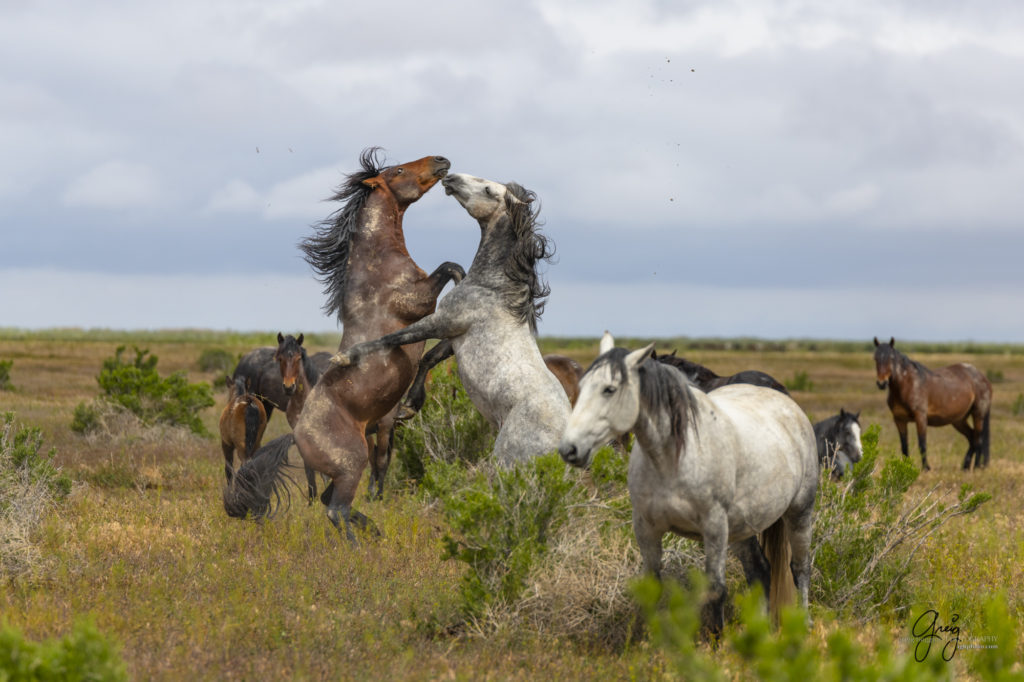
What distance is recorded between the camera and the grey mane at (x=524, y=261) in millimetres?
6930

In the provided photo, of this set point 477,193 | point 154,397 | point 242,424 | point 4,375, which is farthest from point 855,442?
point 4,375

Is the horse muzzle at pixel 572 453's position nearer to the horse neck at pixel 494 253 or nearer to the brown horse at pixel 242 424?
the horse neck at pixel 494 253

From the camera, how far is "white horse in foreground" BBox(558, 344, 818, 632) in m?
4.40

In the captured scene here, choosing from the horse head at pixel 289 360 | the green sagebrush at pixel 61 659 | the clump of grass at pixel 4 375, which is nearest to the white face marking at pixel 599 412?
the green sagebrush at pixel 61 659

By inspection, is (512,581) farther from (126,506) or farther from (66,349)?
(66,349)

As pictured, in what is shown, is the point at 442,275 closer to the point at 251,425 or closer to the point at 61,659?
the point at 251,425

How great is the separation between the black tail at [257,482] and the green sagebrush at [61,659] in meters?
4.21

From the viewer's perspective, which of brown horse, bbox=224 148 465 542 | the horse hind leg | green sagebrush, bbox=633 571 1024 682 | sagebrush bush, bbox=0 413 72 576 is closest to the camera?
green sagebrush, bbox=633 571 1024 682

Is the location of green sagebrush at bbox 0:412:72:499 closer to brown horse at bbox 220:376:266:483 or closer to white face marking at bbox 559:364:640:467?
brown horse at bbox 220:376:266:483

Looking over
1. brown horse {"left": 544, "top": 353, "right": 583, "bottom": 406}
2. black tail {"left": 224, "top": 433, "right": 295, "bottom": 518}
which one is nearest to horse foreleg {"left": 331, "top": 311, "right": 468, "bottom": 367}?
black tail {"left": 224, "top": 433, "right": 295, "bottom": 518}

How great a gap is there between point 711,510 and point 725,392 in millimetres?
1366

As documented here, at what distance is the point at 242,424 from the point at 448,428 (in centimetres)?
249

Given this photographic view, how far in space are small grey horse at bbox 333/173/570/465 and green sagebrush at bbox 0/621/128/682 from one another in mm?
3221

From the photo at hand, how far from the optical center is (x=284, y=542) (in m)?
7.68
